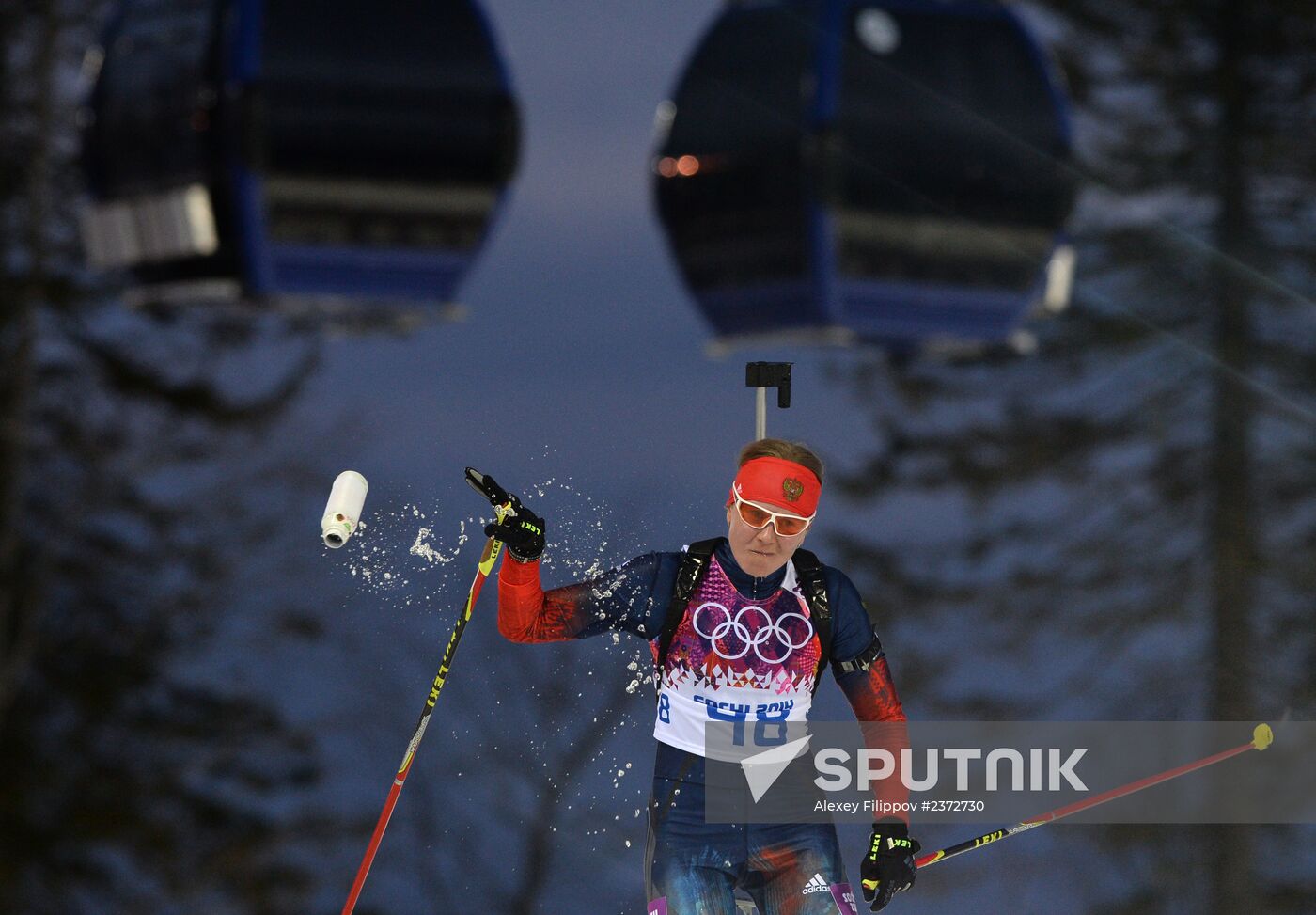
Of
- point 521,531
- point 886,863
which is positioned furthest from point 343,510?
point 886,863

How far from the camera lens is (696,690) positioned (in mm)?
4527

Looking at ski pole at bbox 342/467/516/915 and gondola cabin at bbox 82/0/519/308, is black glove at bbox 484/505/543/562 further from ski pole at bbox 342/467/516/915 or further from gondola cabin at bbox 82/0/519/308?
gondola cabin at bbox 82/0/519/308

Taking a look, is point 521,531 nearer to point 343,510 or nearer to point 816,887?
point 343,510

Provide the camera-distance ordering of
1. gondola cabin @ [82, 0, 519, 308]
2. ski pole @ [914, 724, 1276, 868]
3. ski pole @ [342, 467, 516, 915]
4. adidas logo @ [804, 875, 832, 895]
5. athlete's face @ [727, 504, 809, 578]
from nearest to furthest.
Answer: adidas logo @ [804, 875, 832, 895] → athlete's face @ [727, 504, 809, 578] → ski pole @ [342, 467, 516, 915] → ski pole @ [914, 724, 1276, 868] → gondola cabin @ [82, 0, 519, 308]

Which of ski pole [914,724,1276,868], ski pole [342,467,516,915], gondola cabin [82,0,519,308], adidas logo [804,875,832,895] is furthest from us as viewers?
gondola cabin [82,0,519,308]

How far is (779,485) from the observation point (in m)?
4.52

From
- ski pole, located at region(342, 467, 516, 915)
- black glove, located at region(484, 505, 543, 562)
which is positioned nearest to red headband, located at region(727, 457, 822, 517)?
black glove, located at region(484, 505, 543, 562)

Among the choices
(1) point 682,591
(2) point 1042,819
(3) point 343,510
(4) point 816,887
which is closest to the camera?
(4) point 816,887

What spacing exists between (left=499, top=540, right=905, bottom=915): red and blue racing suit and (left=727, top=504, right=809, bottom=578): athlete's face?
68mm

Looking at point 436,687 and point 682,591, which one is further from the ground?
point 682,591

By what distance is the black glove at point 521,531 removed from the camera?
439 centimetres

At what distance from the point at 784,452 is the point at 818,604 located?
1.42 ft

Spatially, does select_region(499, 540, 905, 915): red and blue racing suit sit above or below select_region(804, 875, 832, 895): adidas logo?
above

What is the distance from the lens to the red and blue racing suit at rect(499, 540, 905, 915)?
4.40 metres
